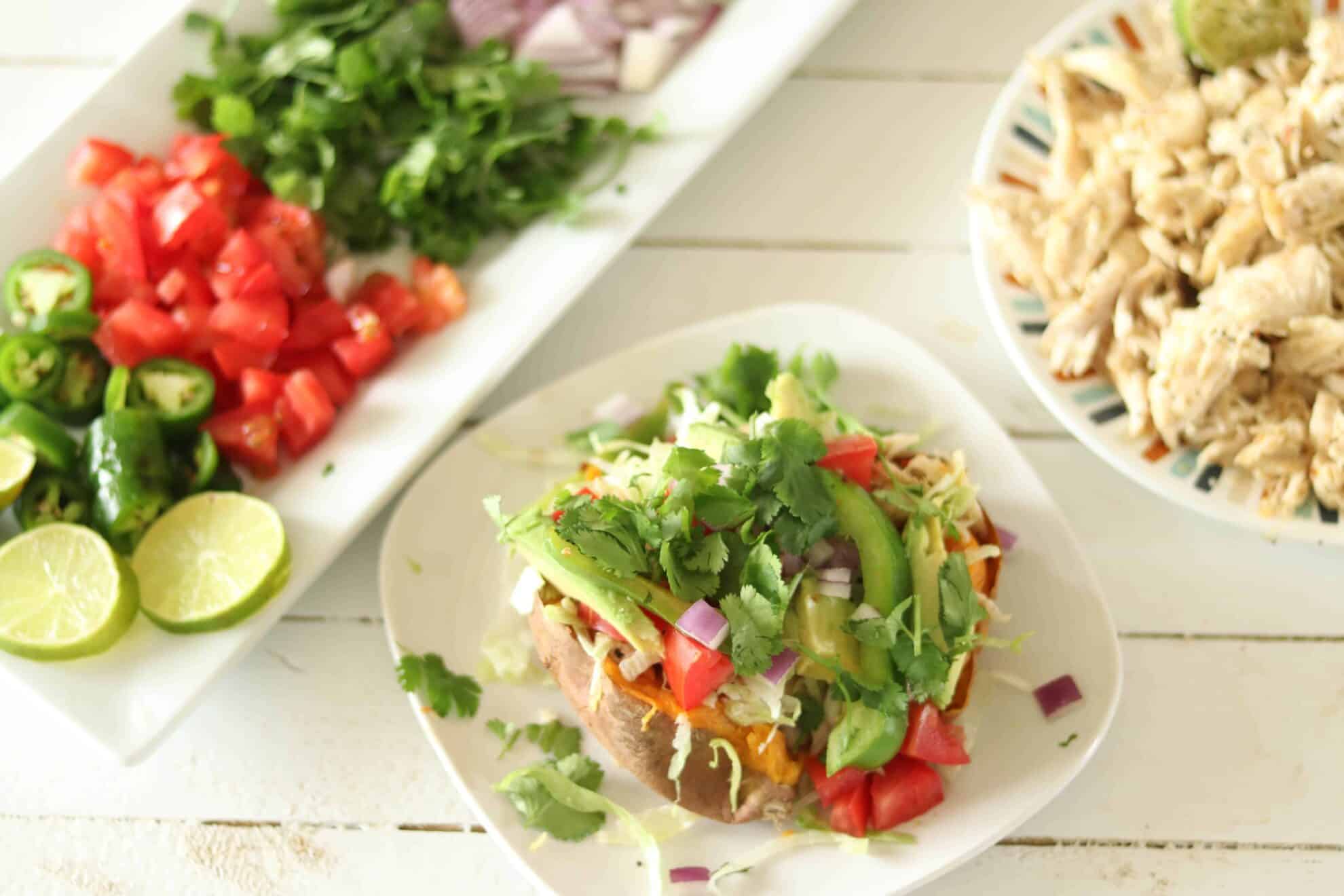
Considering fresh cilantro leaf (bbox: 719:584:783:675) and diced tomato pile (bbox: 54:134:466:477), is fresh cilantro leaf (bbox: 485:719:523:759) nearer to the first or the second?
fresh cilantro leaf (bbox: 719:584:783:675)

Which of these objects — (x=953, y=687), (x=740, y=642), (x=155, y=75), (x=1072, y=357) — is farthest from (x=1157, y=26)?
(x=155, y=75)

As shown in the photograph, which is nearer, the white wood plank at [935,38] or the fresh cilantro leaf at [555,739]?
the fresh cilantro leaf at [555,739]

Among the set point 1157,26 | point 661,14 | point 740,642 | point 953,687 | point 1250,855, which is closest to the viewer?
point 740,642

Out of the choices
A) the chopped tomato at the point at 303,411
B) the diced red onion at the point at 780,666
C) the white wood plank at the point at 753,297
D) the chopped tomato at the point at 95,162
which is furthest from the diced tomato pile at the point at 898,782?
the chopped tomato at the point at 95,162

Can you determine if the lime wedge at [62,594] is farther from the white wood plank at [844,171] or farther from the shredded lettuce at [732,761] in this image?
the white wood plank at [844,171]

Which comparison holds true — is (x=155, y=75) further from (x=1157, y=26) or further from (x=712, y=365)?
(x=1157, y=26)

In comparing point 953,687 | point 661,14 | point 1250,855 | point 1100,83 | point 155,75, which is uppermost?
point 155,75

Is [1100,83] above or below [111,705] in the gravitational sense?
above
